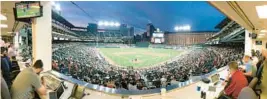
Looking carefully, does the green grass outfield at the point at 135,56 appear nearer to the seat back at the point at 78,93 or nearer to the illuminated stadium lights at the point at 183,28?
the illuminated stadium lights at the point at 183,28

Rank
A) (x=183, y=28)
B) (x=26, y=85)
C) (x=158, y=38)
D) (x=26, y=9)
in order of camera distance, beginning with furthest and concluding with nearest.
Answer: (x=158, y=38) → (x=183, y=28) → (x=26, y=9) → (x=26, y=85)

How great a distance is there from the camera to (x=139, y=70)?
50.1ft

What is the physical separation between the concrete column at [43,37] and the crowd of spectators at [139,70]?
8.55m

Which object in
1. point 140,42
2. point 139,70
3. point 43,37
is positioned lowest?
point 139,70

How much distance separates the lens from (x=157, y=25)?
16703mm

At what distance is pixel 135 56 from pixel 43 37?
11172 mm

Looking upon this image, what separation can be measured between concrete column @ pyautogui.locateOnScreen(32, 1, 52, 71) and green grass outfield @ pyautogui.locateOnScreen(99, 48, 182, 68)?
1072 centimetres

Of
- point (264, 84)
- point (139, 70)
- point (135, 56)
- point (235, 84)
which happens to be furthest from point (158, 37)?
point (264, 84)

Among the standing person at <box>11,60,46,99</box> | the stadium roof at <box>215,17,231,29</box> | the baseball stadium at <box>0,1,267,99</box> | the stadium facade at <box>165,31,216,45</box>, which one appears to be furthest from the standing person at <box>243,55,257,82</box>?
the stadium facade at <box>165,31,216,45</box>

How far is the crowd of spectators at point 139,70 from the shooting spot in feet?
45.0

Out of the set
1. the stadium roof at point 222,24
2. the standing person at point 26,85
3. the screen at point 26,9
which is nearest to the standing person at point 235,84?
the standing person at point 26,85

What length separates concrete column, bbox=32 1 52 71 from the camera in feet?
15.5

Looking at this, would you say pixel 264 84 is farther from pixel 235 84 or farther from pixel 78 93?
pixel 78 93

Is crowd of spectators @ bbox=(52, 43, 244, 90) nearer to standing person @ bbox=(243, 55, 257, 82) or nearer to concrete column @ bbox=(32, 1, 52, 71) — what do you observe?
standing person @ bbox=(243, 55, 257, 82)
